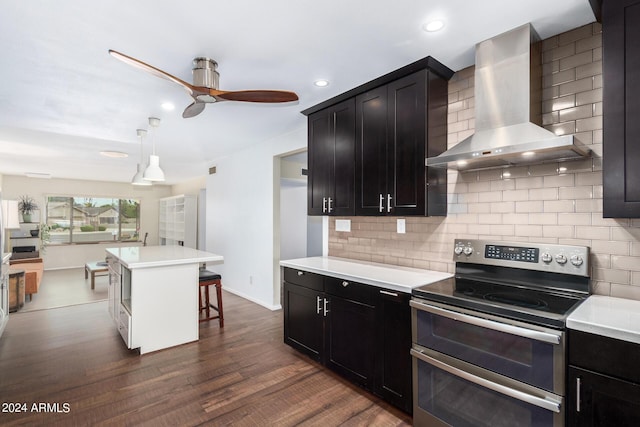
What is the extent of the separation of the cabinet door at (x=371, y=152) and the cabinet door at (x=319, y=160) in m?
0.38

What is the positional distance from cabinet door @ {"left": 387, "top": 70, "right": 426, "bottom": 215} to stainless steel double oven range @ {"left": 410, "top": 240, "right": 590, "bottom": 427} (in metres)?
0.58

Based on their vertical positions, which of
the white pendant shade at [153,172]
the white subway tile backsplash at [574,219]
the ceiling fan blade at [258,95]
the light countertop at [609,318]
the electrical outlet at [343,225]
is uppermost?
the ceiling fan blade at [258,95]

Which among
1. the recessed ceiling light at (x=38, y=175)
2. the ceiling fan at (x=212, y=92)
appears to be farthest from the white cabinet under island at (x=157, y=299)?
the recessed ceiling light at (x=38, y=175)

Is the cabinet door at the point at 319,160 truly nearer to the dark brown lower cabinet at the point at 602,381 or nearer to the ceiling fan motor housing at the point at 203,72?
the ceiling fan motor housing at the point at 203,72

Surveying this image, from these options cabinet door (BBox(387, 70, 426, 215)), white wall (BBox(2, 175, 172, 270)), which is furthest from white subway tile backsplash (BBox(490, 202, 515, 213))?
white wall (BBox(2, 175, 172, 270))

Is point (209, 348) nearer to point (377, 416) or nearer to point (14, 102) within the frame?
point (377, 416)

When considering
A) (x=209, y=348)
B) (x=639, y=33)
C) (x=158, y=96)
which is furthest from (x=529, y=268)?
(x=158, y=96)

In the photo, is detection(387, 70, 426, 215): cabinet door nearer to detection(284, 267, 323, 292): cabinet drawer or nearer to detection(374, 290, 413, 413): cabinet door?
detection(374, 290, 413, 413): cabinet door

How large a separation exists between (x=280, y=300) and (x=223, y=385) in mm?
2082

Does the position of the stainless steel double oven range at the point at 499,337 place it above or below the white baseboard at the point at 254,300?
above

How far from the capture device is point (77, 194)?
8.81 metres

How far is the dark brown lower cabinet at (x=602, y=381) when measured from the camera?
1237 mm

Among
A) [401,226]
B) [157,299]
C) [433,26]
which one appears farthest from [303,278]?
[433,26]

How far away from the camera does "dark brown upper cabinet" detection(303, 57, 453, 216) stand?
229 centimetres
